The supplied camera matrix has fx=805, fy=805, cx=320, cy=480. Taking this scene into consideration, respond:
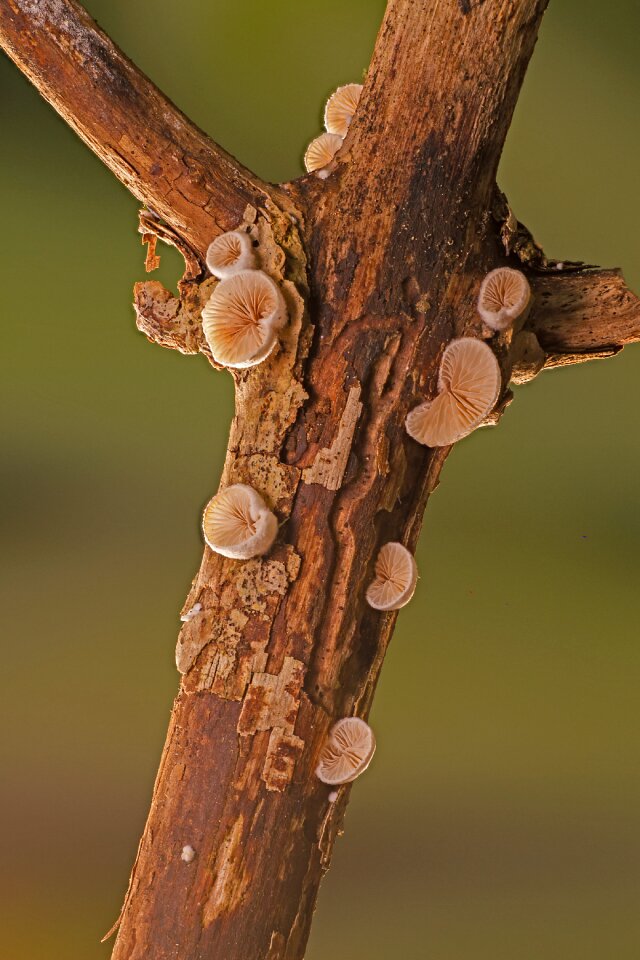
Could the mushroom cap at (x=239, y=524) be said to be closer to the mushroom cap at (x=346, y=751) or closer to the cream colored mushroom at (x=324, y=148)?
the mushroom cap at (x=346, y=751)

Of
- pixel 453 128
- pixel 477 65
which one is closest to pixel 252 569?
pixel 453 128

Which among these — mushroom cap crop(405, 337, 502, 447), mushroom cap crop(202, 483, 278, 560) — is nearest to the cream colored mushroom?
mushroom cap crop(405, 337, 502, 447)

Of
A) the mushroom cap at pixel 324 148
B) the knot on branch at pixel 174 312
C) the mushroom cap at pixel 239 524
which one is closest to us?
the mushroom cap at pixel 239 524

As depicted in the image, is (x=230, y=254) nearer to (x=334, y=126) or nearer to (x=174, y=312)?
(x=174, y=312)

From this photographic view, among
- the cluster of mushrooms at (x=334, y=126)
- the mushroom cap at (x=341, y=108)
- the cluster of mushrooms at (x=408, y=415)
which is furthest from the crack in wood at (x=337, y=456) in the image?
the mushroom cap at (x=341, y=108)

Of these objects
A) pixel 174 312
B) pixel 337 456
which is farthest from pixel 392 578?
pixel 174 312

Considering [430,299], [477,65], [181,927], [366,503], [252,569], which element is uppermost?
[477,65]

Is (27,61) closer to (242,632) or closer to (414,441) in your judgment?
(414,441)
